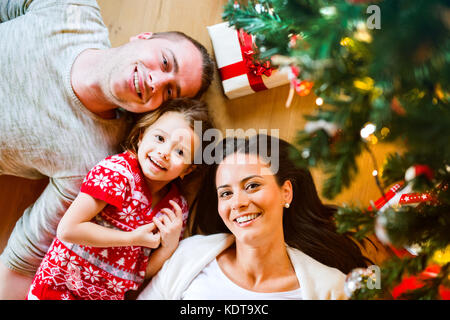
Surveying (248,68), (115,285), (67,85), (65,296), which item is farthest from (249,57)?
(65,296)

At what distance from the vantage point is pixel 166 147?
1387 millimetres

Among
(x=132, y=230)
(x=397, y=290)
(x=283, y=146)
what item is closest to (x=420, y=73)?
(x=283, y=146)

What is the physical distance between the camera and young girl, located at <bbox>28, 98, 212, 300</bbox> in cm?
136

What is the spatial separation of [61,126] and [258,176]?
83cm

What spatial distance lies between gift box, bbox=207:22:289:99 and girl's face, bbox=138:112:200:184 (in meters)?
0.33

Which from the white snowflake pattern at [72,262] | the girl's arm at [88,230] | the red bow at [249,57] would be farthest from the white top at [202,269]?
the red bow at [249,57]

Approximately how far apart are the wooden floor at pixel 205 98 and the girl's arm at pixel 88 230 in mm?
548

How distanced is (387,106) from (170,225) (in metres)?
1.07

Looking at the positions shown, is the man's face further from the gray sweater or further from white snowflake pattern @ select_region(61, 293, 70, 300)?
white snowflake pattern @ select_region(61, 293, 70, 300)

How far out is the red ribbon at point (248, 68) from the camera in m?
1.54

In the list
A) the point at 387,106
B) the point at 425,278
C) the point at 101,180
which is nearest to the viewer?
the point at 387,106

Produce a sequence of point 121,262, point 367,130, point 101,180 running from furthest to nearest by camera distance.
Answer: point 121,262
point 101,180
point 367,130

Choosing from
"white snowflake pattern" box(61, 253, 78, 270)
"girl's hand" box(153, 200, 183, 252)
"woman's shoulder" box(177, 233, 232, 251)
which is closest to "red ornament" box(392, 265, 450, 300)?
"woman's shoulder" box(177, 233, 232, 251)

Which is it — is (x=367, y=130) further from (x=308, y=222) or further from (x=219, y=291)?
(x=219, y=291)
